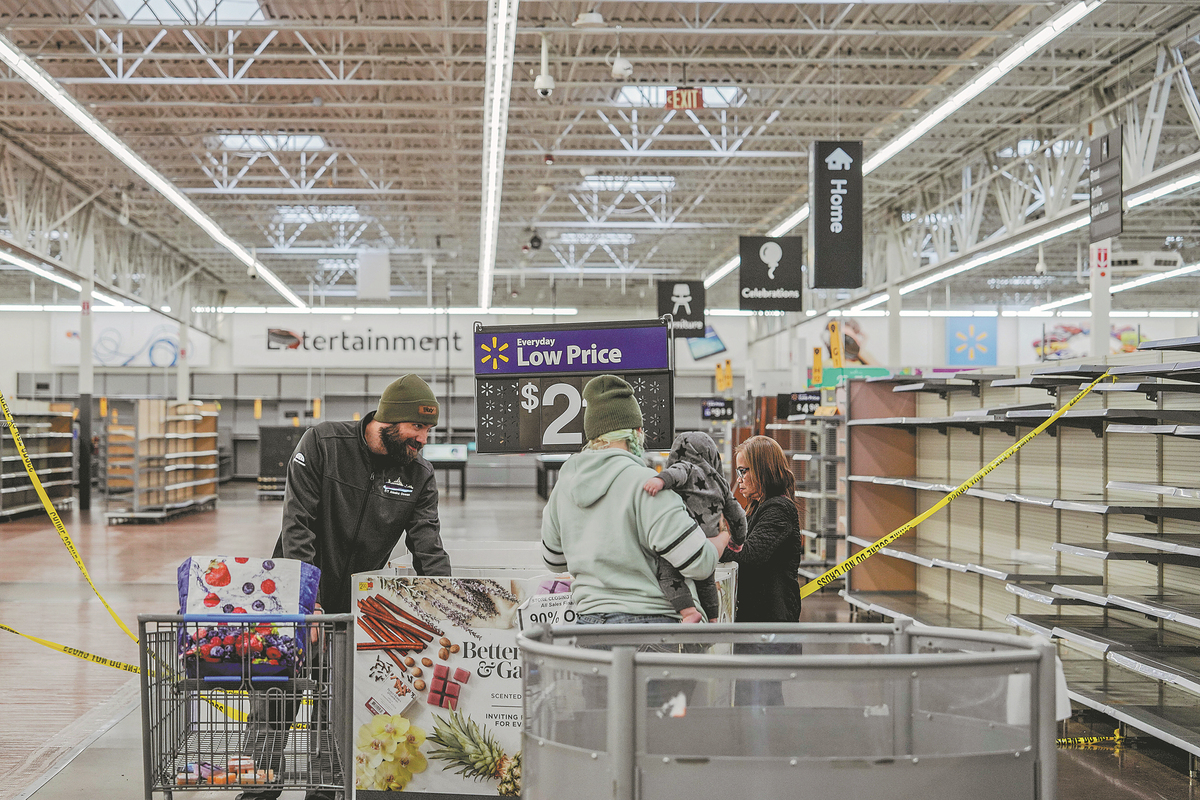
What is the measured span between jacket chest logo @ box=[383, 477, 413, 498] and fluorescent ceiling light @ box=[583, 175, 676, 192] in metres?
13.2

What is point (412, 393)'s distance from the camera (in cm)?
349

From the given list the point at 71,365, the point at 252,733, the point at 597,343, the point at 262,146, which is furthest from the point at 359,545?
the point at 71,365

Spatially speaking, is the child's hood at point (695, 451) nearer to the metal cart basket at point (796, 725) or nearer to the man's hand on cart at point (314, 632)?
the man's hand on cart at point (314, 632)

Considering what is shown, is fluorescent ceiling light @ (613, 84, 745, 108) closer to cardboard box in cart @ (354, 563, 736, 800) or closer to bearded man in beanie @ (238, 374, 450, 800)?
bearded man in beanie @ (238, 374, 450, 800)

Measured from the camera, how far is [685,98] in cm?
1102

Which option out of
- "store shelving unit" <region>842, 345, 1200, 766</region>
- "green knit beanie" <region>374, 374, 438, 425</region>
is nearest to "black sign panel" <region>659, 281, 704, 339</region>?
"store shelving unit" <region>842, 345, 1200, 766</region>

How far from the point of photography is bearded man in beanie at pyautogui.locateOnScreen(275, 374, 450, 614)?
137 inches

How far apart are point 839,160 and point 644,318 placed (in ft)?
7.92

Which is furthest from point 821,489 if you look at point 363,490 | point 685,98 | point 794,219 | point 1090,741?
point 794,219

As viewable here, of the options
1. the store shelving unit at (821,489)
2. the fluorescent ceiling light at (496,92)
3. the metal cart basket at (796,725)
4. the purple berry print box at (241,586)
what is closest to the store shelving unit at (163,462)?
the fluorescent ceiling light at (496,92)

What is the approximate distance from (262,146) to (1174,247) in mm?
17589

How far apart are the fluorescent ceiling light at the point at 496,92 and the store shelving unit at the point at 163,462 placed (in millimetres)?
6263

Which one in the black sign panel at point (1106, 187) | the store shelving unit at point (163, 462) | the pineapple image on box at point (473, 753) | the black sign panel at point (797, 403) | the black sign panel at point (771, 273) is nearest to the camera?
the pineapple image on box at point (473, 753)

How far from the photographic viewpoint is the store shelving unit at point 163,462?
1628 centimetres
